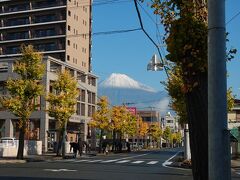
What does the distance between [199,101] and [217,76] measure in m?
1.74

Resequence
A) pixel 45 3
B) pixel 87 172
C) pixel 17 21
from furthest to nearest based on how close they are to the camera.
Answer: pixel 17 21
pixel 45 3
pixel 87 172

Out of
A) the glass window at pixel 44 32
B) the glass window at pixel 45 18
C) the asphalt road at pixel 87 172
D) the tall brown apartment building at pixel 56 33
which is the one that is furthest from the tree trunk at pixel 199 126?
the glass window at pixel 45 18

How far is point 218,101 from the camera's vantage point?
16.1 ft

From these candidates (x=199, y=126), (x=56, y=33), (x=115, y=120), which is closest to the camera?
(x=199, y=126)

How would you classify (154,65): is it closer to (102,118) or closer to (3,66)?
(102,118)

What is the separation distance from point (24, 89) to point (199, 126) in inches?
1104

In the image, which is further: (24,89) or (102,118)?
(102,118)

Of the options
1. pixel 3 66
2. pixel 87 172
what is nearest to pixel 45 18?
pixel 3 66

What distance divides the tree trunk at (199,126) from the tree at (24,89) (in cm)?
2768

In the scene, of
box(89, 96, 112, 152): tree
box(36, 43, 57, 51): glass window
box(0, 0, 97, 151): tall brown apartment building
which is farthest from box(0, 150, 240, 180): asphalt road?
box(36, 43, 57, 51): glass window

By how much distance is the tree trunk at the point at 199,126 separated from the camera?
21.8 ft

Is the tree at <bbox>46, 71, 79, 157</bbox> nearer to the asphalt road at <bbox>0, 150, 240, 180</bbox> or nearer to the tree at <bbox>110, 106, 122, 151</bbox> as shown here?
the asphalt road at <bbox>0, 150, 240, 180</bbox>

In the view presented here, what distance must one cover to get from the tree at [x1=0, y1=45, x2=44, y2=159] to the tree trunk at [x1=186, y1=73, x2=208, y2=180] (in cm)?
2768

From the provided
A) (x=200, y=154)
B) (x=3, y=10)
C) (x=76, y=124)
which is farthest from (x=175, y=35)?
(x=3, y=10)
